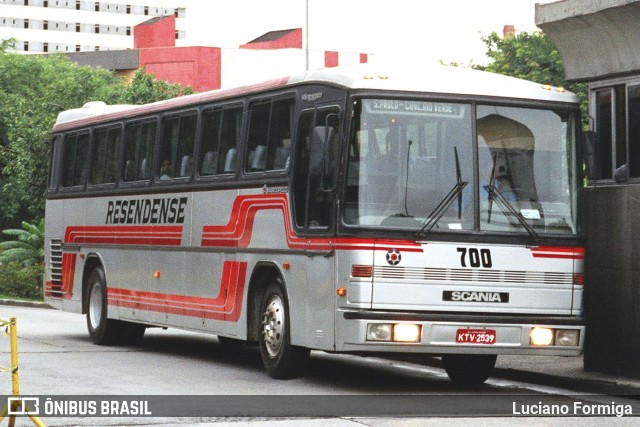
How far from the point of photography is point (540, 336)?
14094mm

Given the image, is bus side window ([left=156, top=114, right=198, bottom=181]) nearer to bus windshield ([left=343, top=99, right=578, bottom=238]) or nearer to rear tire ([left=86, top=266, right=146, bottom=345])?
rear tire ([left=86, top=266, right=146, bottom=345])

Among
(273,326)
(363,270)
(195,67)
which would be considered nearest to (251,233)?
(273,326)

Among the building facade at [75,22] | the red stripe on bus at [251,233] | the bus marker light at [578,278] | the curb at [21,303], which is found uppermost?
the building facade at [75,22]

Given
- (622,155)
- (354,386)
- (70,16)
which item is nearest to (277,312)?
(354,386)

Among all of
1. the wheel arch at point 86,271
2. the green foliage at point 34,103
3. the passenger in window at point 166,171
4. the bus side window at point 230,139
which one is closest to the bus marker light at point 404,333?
the bus side window at point 230,139

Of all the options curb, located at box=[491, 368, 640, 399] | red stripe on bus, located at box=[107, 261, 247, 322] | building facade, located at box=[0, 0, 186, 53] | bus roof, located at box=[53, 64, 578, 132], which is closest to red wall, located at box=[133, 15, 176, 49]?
building facade, located at box=[0, 0, 186, 53]

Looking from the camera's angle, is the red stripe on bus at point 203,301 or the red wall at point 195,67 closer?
the red stripe on bus at point 203,301

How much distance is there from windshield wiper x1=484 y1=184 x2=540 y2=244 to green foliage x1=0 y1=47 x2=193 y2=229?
41637 mm

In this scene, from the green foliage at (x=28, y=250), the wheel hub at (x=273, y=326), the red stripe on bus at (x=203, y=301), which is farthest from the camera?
the green foliage at (x=28, y=250)

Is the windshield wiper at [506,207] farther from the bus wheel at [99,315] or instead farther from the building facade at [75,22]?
the building facade at [75,22]

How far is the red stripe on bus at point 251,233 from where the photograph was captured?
540 inches

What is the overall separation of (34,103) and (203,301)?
46.8m

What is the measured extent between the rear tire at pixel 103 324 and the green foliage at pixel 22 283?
1966cm

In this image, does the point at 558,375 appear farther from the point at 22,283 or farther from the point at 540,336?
the point at 22,283
